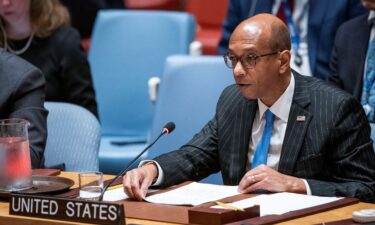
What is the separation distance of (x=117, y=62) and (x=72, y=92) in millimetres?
692

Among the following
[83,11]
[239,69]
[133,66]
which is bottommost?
[133,66]

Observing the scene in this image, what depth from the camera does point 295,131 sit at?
3.25 m

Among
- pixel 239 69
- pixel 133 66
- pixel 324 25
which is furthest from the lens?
pixel 133 66

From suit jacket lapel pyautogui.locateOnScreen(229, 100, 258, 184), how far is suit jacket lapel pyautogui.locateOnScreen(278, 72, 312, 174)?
154 mm

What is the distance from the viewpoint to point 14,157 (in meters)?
2.94

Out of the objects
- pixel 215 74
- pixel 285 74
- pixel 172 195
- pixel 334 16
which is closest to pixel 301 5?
pixel 334 16

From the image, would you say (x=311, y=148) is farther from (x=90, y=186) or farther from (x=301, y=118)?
(x=90, y=186)

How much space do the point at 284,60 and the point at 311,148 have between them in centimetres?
31

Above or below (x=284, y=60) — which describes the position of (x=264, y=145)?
below

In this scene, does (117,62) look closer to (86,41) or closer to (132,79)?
(132,79)

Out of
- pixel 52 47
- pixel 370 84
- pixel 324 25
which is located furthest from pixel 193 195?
pixel 52 47

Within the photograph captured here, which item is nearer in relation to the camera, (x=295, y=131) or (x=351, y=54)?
(x=295, y=131)

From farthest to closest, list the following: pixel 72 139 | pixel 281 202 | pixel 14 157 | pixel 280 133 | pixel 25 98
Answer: pixel 72 139 → pixel 25 98 → pixel 280 133 → pixel 14 157 → pixel 281 202

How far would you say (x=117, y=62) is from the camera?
553 centimetres
